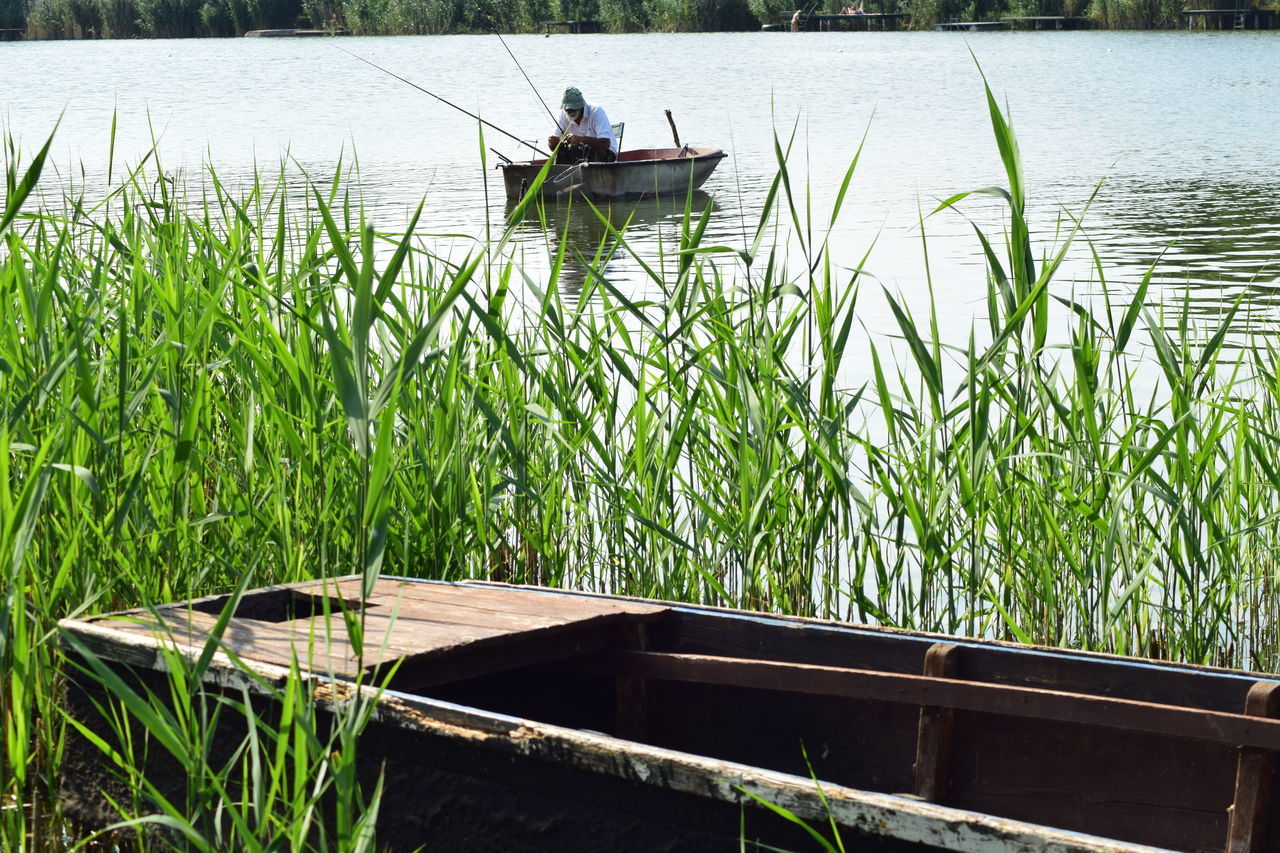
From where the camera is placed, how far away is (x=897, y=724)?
3.10 m

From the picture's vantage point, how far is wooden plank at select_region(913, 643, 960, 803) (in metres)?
2.92

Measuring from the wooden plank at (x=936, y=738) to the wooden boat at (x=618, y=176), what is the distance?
11.3 metres

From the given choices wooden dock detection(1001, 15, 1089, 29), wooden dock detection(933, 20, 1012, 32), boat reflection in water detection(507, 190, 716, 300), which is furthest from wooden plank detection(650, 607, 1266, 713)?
wooden dock detection(933, 20, 1012, 32)

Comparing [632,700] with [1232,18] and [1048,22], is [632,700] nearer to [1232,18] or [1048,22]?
[1232,18]

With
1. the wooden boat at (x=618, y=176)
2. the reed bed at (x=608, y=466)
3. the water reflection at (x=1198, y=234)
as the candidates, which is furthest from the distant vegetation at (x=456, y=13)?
the reed bed at (x=608, y=466)

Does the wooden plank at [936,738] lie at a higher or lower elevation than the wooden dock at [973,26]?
lower

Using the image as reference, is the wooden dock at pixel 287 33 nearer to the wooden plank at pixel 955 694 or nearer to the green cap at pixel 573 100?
the green cap at pixel 573 100

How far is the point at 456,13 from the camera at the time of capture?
49906 millimetres

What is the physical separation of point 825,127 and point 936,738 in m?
20.0

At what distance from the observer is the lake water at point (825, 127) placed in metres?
11.9

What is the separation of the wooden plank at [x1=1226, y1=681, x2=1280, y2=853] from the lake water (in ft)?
3.50

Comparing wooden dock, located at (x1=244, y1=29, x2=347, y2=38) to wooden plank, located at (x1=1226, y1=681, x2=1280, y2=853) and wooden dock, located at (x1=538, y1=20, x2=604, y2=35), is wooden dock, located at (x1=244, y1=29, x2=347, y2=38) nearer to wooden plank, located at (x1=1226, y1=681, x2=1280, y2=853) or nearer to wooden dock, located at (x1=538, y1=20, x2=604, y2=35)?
wooden dock, located at (x1=538, y1=20, x2=604, y2=35)

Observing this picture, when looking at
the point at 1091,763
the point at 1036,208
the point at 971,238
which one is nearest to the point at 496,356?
the point at 1091,763

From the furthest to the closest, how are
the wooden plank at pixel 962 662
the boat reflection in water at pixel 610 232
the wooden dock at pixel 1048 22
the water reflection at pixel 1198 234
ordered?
the wooden dock at pixel 1048 22, the boat reflection in water at pixel 610 232, the water reflection at pixel 1198 234, the wooden plank at pixel 962 662
